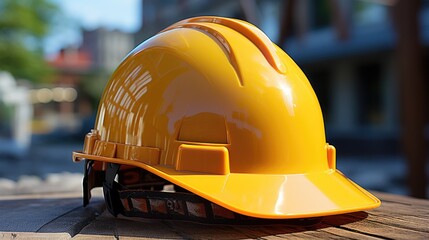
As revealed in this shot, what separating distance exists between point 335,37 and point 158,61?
38.9ft

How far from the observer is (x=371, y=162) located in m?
10.5

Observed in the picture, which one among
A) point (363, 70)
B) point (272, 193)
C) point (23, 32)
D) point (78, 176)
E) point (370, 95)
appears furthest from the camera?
point (23, 32)

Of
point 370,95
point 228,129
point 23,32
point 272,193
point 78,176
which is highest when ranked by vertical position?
point 23,32

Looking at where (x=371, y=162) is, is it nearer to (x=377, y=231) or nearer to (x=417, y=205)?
(x=417, y=205)

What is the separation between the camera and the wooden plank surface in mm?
1509

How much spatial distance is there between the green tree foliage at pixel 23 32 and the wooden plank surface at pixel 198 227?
3208cm

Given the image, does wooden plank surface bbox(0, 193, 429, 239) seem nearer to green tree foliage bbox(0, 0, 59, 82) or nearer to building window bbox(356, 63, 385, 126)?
building window bbox(356, 63, 385, 126)

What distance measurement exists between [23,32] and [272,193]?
33.3 meters

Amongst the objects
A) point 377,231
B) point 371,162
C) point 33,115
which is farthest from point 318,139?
point 33,115

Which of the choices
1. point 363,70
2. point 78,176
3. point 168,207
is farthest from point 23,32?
point 168,207

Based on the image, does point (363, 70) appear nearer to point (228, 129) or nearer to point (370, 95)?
point (370, 95)

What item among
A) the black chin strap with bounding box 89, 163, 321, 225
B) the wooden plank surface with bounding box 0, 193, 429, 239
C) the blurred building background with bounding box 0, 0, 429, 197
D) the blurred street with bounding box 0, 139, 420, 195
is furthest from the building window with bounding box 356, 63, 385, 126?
the black chin strap with bounding box 89, 163, 321, 225

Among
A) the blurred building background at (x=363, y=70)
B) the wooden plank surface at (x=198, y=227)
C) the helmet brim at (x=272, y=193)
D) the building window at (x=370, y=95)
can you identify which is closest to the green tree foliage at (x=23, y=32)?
the blurred building background at (x=363, y=70)

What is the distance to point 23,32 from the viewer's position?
105 feet
